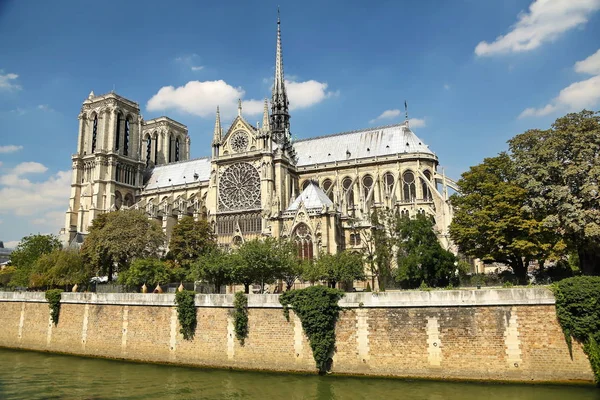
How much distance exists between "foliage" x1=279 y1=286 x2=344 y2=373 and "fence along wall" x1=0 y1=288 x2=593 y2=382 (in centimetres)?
40

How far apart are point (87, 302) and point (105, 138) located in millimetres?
47764

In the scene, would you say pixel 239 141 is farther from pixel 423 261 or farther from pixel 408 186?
pixel 423 261

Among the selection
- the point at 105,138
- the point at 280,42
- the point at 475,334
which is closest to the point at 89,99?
the point at 105,138

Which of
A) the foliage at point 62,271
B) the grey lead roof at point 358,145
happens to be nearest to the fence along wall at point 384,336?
the foliage at point 62,271

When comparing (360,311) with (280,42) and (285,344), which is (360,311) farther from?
(280,42)

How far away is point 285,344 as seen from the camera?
23.5 metres

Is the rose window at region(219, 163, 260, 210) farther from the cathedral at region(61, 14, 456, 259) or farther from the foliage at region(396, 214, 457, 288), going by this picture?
the foliage at region(396, 214, 457, 288)

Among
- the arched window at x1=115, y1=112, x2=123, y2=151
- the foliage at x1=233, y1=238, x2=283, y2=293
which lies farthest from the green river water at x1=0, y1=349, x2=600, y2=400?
the arched window at x1=115, y1=112, x2=123, y2=151

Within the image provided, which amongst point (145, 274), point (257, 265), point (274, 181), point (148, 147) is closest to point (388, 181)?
point (274, 181)

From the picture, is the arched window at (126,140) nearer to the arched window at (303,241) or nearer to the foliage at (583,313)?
the arched window at (303,241)

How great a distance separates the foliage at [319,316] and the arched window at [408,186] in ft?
107

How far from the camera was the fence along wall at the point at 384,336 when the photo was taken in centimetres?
1967

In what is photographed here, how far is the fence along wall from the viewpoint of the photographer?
19.7 metres

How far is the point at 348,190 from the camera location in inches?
2185
